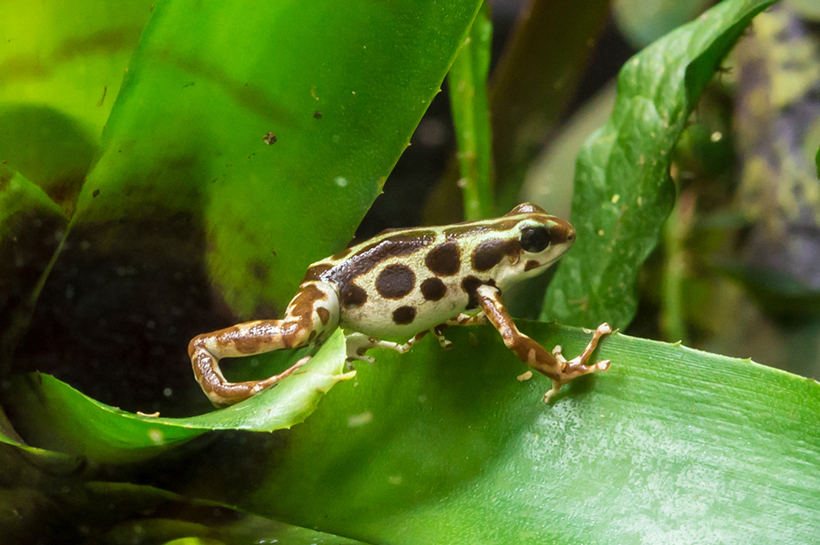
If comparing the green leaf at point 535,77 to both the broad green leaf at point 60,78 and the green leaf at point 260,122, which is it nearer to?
the green leaf at point 260,122

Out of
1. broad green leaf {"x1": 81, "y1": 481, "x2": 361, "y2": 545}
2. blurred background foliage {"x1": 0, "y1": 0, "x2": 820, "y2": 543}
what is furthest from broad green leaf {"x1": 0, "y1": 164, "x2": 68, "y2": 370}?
broad green leaf {"x1": 81, "y1": 481, "x2": 361, "y2": 545}

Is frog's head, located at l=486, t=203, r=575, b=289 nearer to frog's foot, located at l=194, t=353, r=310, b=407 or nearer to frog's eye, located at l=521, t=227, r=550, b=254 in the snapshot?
frog's eye, located at l=521, t=227, r=550, b=254

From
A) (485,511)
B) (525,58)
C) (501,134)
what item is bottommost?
(485,511)

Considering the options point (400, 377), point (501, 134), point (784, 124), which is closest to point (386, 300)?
point (400, 377)

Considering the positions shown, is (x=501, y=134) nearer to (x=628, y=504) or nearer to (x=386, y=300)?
(x=386, y=300)

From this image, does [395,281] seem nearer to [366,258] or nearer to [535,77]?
[366,258]

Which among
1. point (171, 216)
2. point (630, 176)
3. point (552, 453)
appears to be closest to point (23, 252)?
point (171, 216)

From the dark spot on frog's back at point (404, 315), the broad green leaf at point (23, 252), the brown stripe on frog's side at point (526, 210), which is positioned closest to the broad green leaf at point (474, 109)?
the brown stripe on frog's side at point (526, 210)
